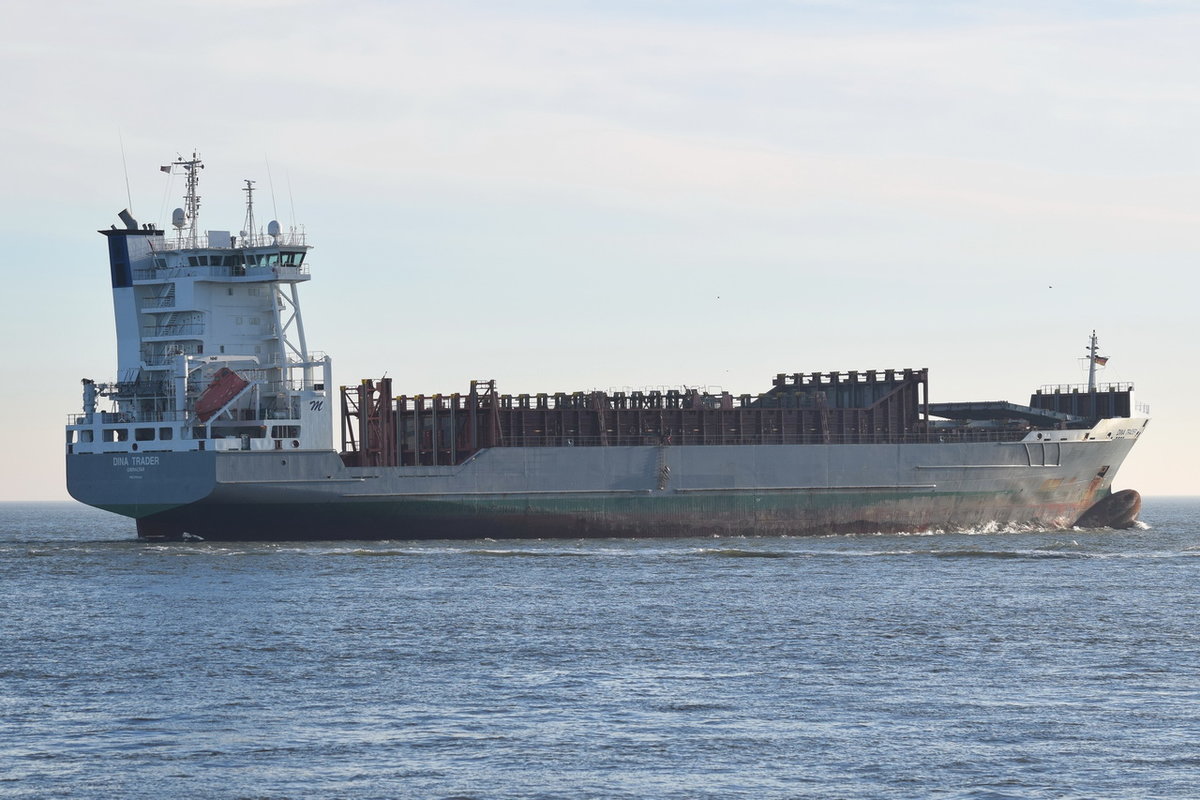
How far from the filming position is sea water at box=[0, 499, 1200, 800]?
21312 mm


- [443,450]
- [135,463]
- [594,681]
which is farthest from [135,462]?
[594,681]

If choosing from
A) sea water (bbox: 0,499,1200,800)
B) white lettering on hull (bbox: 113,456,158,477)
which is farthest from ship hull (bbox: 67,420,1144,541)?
sea water (bbox: 0,499,1200,800)

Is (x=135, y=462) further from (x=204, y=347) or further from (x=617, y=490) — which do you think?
(x=617, y=490)

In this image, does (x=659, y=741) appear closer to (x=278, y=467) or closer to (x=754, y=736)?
(x=754, y=736)

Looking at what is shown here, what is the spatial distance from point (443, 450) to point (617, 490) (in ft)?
Result: 22.6

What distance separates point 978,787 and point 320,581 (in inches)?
1090

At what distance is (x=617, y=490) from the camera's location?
61281mm

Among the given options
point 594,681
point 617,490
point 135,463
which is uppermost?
point 135,463

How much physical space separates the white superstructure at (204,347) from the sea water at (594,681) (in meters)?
8.54

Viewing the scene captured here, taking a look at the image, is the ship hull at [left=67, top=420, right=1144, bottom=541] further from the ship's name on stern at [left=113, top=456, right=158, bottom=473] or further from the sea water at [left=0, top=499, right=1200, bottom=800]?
the sea water at [left=0, top=499, right=1200, bottom=800]

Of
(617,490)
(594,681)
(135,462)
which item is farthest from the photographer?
(617,490)

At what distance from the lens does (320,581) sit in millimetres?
45094

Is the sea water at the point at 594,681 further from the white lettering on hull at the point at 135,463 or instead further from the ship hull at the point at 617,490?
the white lettering on hull at the point at 135,463

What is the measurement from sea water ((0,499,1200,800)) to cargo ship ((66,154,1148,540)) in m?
7.09
